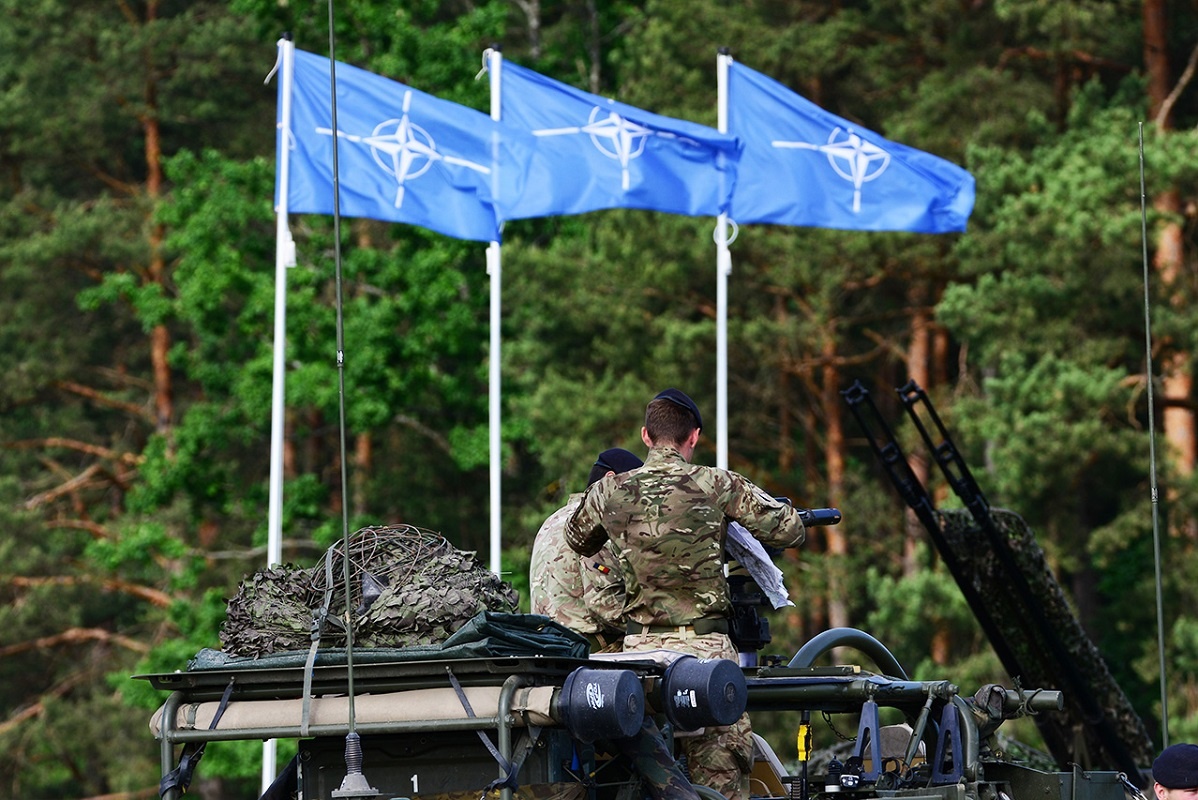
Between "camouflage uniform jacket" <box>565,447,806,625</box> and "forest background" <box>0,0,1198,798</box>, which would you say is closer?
"camouflage uniform jacket" <box>565,447,806,625</box>

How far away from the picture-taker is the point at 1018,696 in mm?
7371

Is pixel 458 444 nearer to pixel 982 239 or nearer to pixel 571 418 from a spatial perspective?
pixel 571 418

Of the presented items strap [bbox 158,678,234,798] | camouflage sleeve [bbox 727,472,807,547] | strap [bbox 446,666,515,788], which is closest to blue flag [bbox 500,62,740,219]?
camouflage sleeve [bbox 727,472,807,547]

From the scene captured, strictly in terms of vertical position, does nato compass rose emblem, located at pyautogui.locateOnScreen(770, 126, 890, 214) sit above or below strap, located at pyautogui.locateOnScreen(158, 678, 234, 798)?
above

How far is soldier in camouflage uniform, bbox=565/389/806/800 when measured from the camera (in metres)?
7.21

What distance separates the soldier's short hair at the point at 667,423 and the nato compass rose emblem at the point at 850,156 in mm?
12121

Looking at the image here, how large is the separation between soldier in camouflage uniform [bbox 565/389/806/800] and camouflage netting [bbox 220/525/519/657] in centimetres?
67

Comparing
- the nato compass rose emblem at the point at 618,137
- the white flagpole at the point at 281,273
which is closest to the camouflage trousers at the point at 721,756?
the white flagpole at the point at 281,273

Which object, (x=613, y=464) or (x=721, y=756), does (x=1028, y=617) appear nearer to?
(x=613, y=464)

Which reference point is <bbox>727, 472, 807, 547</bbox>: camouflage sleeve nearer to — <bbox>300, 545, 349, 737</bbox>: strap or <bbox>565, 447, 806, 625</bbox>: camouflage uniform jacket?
Result: <bbox>565, 447, 806, 625</bbox>: camouflage uniform jacket

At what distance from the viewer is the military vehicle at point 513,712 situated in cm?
605

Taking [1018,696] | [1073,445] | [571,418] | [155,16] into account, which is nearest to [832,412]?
[571,418]

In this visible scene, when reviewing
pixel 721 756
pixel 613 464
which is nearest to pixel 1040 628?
pixel 613 464

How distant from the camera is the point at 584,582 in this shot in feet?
26.5
